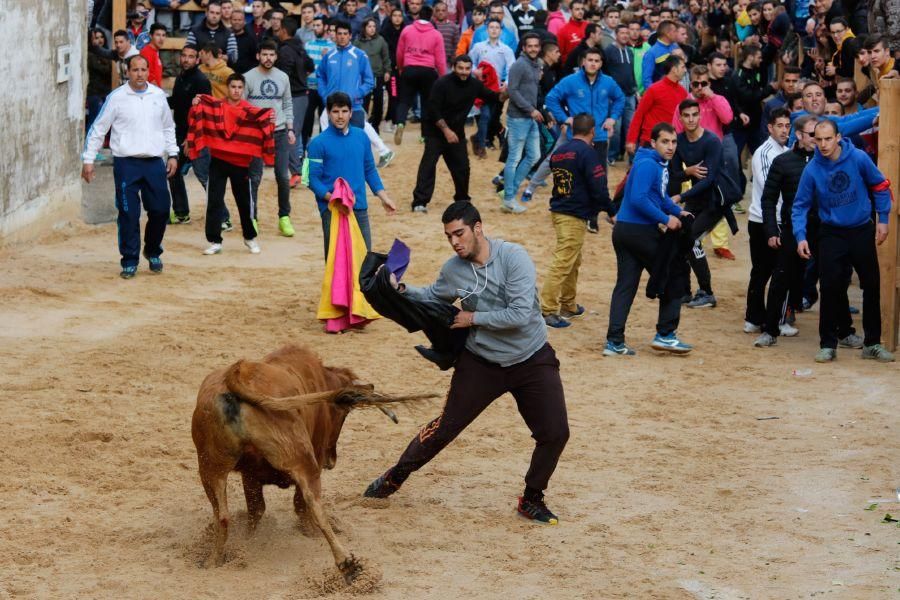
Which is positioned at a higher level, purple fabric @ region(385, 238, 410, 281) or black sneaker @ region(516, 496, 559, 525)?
purple fabric @ region(385, 238, 410, 281)

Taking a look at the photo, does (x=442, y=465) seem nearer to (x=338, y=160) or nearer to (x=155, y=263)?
(x=338, y=160)

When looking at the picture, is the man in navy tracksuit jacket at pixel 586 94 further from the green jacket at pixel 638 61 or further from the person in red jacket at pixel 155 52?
the person in red jacket at pixel 155 52

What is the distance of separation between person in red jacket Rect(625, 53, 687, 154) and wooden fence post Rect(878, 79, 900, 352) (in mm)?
4653

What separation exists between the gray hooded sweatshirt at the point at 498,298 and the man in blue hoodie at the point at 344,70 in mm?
11483

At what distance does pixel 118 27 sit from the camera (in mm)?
19781

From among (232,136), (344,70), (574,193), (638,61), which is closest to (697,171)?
(574,193)

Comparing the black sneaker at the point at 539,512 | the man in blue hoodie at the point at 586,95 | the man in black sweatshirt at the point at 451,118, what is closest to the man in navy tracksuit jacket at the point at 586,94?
the man in blue hoodie at the point at 586,95

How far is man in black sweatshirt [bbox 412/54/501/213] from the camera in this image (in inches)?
677

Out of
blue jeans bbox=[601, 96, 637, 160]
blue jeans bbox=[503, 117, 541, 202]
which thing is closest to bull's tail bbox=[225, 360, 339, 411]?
blue jeans bbox=[503, 117, 541, 202]

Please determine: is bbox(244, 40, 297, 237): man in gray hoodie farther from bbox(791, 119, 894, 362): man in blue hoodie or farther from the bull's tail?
the bull's tail

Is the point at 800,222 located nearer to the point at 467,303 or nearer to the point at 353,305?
the point at 353,305

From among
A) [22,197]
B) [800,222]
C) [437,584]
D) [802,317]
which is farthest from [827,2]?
[437,584]

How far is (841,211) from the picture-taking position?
1143 cm

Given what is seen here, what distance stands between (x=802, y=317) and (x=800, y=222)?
2228 millimetres
